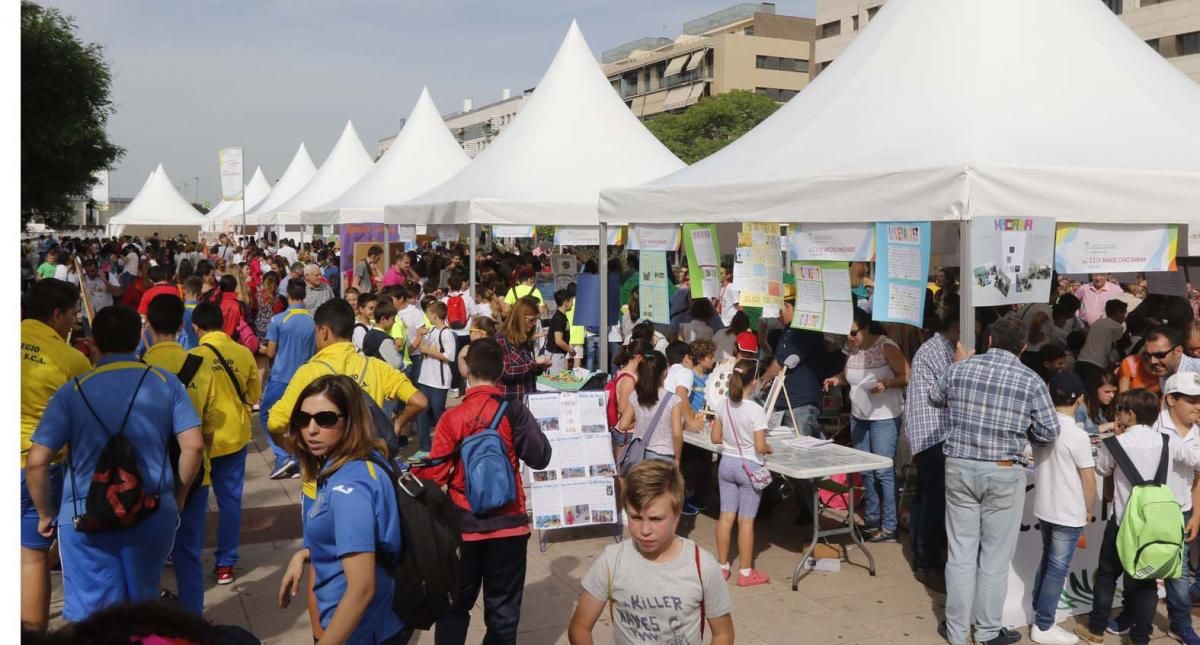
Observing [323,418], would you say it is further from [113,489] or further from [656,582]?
[113,489]

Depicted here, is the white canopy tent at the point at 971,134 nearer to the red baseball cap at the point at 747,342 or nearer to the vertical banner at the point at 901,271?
the vertical banner at the point at 901,271

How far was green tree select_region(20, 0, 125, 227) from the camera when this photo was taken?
492 inches

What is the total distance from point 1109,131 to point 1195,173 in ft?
2.02

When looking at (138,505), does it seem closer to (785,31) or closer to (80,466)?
(80,466)

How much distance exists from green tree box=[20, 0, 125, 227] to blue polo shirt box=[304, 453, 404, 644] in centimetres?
1155

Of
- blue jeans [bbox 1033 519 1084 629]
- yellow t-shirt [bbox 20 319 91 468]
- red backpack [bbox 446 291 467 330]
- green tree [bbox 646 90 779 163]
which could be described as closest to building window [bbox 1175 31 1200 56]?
green tree [bbox 646 90 779 163]

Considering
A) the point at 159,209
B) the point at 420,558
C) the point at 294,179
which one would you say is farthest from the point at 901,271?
the point at 159,209

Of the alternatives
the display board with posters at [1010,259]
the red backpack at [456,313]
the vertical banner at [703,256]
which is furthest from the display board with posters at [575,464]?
the red backpack at [456,313]

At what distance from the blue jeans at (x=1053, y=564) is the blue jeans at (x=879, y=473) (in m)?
1.69

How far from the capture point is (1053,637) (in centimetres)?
517

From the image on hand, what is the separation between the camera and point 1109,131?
632 centimetres

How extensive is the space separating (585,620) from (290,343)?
214 inches

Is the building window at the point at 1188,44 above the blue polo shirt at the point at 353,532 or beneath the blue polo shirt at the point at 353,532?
above

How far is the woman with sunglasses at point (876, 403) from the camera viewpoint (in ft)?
22.2
